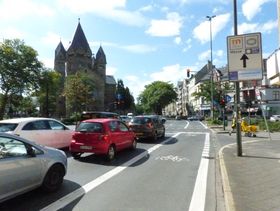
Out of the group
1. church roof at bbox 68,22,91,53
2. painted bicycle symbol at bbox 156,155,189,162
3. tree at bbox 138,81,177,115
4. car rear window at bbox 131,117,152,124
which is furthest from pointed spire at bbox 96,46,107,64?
painted bicycle symbol at bbox 156,155,189,162

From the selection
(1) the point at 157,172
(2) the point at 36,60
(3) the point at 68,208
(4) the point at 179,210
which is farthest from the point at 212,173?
(2) the point at 36,60

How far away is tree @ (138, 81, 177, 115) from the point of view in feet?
418

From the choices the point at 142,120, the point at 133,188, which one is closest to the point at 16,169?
the point at 133,188

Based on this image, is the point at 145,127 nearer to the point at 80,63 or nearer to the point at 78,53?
the point at 78,53

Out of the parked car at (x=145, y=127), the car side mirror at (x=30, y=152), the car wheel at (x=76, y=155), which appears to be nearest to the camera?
the car side mirror at (x=30, y=152)

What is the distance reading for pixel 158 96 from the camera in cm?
12706

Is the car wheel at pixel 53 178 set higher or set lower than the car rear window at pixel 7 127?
lower

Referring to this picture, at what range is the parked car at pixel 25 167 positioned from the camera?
22.4 ft

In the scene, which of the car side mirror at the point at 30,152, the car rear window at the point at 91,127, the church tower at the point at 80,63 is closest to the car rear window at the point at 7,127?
the car rear window at the point at 91,127

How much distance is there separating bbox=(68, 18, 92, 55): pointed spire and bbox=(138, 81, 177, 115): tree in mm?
34950

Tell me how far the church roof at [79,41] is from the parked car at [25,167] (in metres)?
92.3

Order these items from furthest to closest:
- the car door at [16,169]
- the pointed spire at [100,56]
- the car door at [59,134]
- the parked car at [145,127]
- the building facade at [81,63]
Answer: the pointed spire at [100,56], the building facade at [81,63], the parked car at [145,127], the car door at [59,134], the car door at [16,169]

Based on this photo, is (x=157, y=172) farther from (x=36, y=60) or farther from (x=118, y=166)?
(x=36, y=60)

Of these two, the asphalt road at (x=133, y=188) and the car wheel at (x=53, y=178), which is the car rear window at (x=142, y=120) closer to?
the asphalt road at (x=133, y=188)
